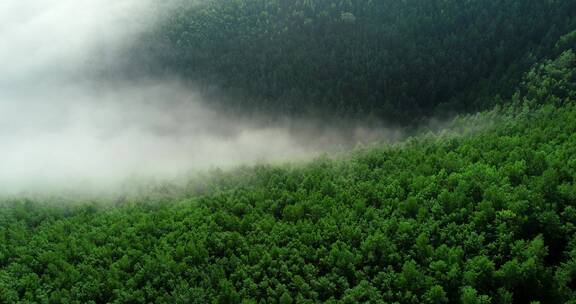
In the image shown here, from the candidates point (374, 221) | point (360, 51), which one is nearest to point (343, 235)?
point (374, 221)

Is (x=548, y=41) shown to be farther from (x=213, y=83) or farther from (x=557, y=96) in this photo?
(x=213, y=83)

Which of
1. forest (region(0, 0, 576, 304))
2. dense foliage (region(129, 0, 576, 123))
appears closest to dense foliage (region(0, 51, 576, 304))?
forest (region(0, 0, 576, 304))

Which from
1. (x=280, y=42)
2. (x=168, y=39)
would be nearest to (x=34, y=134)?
(x=168, y=39)

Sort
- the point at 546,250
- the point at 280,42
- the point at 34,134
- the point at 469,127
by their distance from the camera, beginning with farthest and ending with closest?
the point at 34,134 < the point at 280,42 < the point at 469,127 < the point at 546,250

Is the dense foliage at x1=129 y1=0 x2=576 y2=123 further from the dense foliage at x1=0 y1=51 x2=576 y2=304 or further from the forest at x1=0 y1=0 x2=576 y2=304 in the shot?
the dense foliage at x1=0 y1=51 x2=576 y2=304

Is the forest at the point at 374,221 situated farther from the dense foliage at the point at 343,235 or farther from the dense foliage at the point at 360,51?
the dense foliage at the point at 360,51

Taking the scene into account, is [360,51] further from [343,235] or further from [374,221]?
[343,235]
